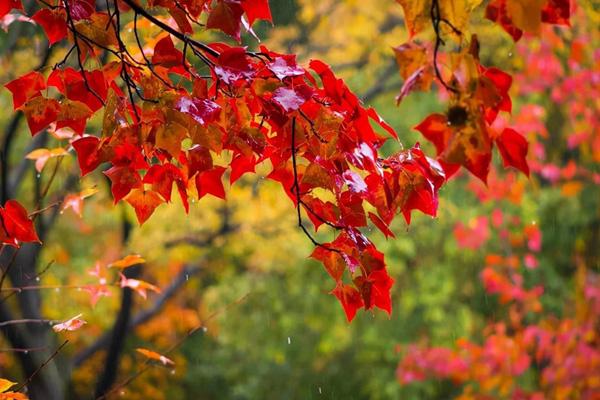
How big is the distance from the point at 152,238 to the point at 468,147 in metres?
5.57

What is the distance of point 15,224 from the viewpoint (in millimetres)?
1625

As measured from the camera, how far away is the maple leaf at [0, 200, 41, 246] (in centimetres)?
162

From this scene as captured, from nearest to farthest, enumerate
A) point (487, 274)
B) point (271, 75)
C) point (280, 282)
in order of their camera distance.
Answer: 1. point (271, 75)
2. point (487, 274)
3. point (280, 282)

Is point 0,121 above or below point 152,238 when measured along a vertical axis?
above

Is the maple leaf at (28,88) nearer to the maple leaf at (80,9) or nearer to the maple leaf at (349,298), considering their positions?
the maple leaf at (80,9)

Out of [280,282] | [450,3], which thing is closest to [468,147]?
[450,3]

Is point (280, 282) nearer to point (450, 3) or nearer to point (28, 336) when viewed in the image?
point (28, 336)

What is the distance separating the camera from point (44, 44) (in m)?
4.23

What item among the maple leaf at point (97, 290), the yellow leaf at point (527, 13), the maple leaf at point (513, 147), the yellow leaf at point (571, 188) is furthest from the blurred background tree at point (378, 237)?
the yellow leaf at point (527, 13)

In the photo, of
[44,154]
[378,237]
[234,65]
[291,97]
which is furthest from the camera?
[378,237]

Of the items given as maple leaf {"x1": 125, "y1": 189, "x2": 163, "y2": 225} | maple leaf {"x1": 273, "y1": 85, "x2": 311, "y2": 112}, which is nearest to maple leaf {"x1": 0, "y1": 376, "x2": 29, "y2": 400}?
maple leaf {"x1": 125, "y1": 189, "x2": 163, "y2": 225}

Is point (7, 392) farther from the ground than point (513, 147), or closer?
closer

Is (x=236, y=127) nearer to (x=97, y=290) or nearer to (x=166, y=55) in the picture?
(x=166, y=55)

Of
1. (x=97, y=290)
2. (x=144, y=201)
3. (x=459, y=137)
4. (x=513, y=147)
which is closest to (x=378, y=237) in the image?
(x=97, y=290)
